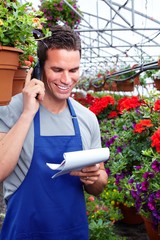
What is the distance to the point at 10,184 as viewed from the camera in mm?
1299

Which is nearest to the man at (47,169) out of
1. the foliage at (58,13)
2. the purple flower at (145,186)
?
the purple flower at (145,186)

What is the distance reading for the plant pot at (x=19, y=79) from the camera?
1.26 m

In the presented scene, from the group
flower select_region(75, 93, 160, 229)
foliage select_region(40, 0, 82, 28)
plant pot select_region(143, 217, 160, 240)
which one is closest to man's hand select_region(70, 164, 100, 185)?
flower select_region(75, 93, 160, 229)

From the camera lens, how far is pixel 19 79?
4.19ft

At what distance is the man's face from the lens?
4.19 feet

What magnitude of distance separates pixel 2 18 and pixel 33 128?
1.33ft

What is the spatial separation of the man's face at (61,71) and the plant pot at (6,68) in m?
0.22

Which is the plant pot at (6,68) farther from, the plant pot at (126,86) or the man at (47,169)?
the plant pot at (126,86)

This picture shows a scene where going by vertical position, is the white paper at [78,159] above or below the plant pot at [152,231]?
above

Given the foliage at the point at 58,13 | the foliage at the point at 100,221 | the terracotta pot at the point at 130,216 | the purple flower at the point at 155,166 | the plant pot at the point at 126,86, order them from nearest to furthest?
the purple flower at the point at 155,166, the foliage at the point at 100,221, the terracotta pot at the point at 130,216, the foliage at the point at 58,13, the plant pot at the point at 126,86

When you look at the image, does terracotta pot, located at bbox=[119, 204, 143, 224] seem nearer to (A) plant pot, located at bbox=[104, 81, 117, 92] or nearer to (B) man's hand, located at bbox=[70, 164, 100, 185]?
(B) man's hand, located at bbox=[70, 164, 100, 185]

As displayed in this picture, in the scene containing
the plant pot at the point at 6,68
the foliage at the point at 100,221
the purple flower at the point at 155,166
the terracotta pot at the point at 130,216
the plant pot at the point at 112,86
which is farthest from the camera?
the plant pot at the point at 112,86

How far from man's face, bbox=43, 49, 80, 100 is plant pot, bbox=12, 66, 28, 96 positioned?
0.24 feet

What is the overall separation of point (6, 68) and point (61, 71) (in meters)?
0.28
